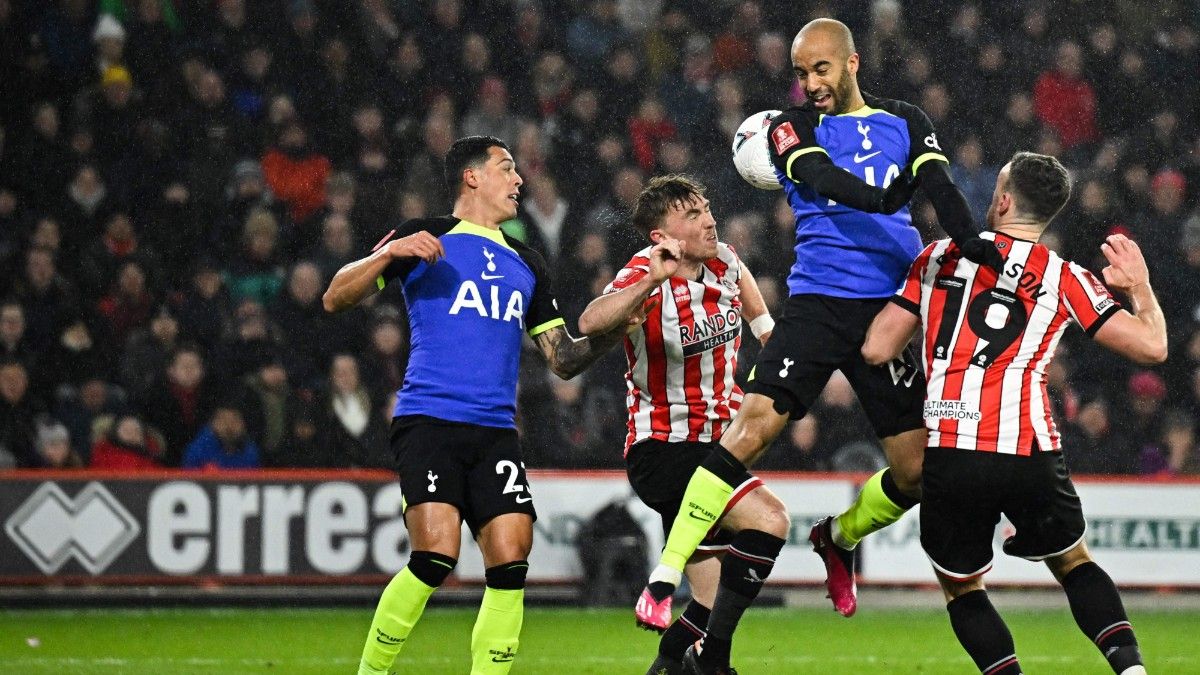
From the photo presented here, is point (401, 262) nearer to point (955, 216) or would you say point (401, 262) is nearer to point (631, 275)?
point (631, 275)

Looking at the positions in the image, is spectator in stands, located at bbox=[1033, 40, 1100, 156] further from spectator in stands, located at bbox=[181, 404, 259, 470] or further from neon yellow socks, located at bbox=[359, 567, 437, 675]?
neon yellow socks, located at bbox=[359, 567, 437, 675]

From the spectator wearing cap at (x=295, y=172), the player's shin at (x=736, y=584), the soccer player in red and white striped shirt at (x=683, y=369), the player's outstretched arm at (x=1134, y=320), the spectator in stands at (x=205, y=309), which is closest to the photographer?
the player's outstretched arm at (x=1134, y=320)

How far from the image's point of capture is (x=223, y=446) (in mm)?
10492

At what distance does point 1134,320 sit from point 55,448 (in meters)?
7.37

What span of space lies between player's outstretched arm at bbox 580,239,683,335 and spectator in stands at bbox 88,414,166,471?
18.6 ft

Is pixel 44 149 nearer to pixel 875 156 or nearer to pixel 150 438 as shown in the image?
pixel 150 438

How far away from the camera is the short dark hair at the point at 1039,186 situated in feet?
16.8

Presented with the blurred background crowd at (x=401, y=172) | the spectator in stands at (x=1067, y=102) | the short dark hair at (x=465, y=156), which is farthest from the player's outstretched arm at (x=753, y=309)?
the spectator in stands at (x=1067, y=102)

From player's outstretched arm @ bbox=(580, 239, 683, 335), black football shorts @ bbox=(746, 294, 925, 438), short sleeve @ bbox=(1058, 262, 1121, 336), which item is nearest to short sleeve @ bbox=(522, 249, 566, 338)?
player's outstretched arm @ bbox=(580, 239, 683, 335)

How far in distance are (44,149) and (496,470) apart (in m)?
7.65

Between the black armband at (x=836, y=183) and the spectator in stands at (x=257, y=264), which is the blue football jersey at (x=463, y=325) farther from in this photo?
the spectator in stands at (x=257, y=264)

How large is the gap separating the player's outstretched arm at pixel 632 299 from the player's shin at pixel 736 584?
0.92 meters

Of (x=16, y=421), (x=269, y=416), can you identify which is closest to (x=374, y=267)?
(x=269, y=416)

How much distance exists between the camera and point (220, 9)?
12.8 m
